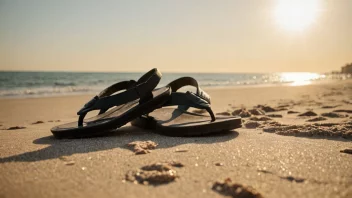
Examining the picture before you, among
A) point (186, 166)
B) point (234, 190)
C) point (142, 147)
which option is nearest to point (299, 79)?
point (142, 147)

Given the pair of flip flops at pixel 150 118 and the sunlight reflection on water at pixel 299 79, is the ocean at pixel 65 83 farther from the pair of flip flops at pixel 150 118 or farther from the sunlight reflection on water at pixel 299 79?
the pair of flip flops at pixel 150 118

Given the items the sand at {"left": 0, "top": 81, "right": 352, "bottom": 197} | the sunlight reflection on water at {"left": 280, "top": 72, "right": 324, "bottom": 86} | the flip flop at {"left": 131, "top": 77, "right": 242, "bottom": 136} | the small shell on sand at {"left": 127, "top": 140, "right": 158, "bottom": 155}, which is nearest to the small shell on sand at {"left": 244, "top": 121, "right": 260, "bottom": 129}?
the flip flop at {"left": 131, "top": 77, "right": 242, "bottom": 136}

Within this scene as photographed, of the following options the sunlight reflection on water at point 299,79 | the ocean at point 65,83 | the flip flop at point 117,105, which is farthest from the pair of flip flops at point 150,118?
A: the sunlight reflection on water at point 299,79

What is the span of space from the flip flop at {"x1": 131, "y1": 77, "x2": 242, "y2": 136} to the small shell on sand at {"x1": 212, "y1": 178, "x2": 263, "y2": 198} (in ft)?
2.84

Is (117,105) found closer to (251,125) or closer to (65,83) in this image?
(251,125)

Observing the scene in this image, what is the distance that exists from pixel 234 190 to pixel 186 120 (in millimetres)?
1166

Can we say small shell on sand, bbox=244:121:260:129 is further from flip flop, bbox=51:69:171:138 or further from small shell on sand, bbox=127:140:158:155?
small shell on sand, bbox=127:140:158:155

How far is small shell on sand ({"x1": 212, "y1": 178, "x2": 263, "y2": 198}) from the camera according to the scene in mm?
921

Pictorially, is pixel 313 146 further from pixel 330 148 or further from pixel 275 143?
pixel 275 143

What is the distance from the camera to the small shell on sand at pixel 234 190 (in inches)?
36.3

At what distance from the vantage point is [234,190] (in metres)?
0.96

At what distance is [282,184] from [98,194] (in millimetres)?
649

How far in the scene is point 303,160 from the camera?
1.34 m

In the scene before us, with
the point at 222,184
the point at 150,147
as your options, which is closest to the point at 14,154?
the point at 150,147
